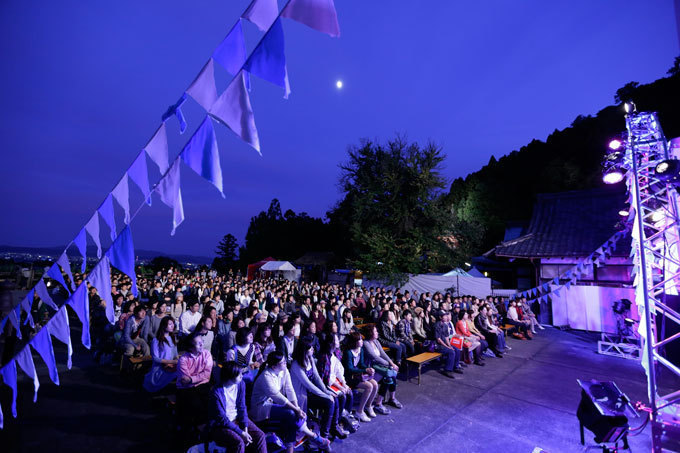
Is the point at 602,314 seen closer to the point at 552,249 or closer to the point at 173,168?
the point at 552,249

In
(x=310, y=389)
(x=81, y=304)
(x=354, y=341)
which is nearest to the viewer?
(x=81, y=304)

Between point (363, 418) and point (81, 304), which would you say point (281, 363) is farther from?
point (81, 304)

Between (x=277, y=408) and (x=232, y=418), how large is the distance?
596 mm

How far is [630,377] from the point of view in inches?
304

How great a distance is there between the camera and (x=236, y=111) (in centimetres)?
314

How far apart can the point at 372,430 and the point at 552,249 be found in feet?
47.8

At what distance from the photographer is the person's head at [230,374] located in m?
3.62

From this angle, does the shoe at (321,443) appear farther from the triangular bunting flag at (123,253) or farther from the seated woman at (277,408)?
the triangular bunting flag at (123,253)

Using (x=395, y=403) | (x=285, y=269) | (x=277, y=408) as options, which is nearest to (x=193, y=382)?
(x=277, y=408)

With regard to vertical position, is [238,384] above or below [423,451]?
above

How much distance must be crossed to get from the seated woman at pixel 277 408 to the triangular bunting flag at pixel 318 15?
388cm

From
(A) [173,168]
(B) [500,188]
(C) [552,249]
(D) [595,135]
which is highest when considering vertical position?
(D) [595,135]

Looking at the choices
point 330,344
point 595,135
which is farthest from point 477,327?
point 595,135

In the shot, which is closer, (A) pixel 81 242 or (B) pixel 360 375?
(A) pixel 81 242
